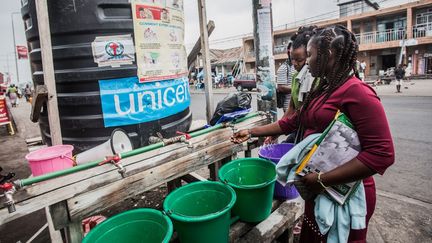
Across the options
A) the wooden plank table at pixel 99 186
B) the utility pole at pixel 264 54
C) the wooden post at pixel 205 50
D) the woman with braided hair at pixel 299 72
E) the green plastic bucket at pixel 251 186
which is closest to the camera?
A: the wooden plank table at pixel 99 186

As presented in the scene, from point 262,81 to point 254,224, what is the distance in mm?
1785

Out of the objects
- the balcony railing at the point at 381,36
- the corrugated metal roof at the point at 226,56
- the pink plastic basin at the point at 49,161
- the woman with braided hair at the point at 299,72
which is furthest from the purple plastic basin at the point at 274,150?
the corrugated metal roof at the point at 226,56

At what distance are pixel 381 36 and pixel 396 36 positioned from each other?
48.5 inches

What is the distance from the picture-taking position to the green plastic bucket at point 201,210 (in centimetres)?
165

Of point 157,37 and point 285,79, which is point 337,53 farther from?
point 285,79

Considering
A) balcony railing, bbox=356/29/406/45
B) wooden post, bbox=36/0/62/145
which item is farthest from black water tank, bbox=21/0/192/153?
balcony railing, bbox=356/29/406/45

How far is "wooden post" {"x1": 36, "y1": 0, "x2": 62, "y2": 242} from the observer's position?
2.28 metres

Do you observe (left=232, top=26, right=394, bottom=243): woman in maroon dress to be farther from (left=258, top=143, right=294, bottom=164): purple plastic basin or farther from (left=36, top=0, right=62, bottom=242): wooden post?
(left=36, top=0, right=62, bottom=242): wooden post

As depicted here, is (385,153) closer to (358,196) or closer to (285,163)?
(358,196)

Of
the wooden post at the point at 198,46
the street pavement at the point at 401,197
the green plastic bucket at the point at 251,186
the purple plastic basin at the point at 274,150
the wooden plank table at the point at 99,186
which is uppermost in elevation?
the wooden post at the point at 198,46

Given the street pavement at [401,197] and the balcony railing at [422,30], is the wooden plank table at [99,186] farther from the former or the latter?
the balcony railing at [422,30]

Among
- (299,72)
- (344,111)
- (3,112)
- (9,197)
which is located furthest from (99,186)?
(3,112)

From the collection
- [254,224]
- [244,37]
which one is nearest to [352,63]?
[254,224]

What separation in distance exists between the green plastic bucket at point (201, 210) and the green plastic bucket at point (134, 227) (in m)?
0.08
